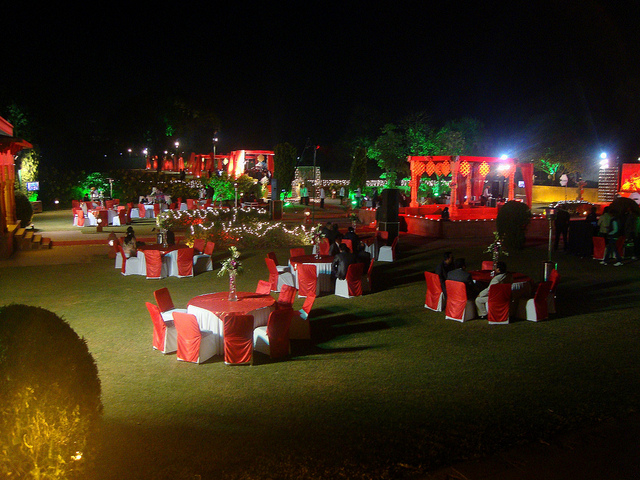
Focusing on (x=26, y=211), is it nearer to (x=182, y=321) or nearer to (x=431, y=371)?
(x=182, y=321)

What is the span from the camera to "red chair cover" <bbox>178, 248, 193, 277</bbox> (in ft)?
40.5

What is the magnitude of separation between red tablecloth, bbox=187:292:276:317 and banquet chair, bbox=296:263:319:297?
2277mm

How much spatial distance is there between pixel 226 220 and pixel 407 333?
35.7ft

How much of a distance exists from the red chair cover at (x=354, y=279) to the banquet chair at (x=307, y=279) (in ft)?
2.13

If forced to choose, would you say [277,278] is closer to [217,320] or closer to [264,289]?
[264,289]

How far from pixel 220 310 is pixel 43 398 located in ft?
13.0

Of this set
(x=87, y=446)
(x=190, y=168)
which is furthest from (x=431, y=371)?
(x=190, y=168)

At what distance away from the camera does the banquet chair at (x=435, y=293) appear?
356 inches

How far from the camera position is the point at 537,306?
8500 mm

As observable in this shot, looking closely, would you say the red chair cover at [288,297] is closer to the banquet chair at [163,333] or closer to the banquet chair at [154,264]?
the banquet chair at [163,333]

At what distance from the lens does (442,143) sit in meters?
39.9

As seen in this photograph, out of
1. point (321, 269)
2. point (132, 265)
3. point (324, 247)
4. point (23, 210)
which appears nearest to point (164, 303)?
point (321, 269)

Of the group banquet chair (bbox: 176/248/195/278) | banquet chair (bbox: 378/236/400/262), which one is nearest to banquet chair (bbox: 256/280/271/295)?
banquet chair (bbox: 176/248/195/278)

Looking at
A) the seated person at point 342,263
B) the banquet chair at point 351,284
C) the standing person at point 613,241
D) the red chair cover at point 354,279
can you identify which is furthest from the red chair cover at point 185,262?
the standing person at point 613,241
